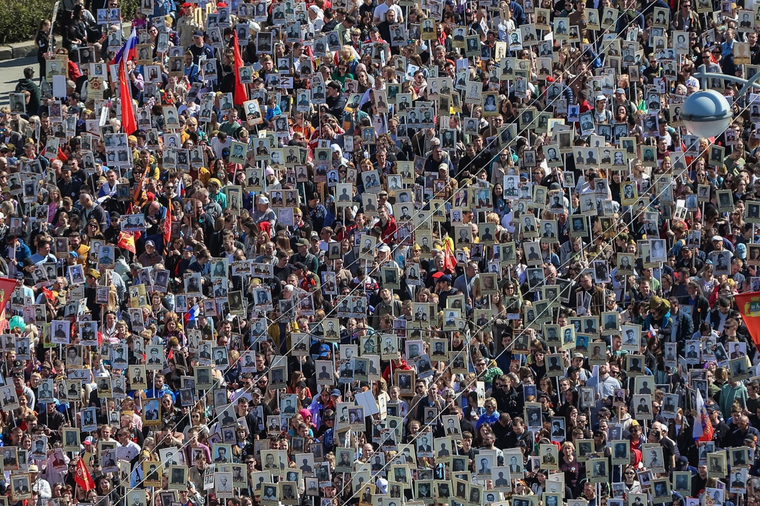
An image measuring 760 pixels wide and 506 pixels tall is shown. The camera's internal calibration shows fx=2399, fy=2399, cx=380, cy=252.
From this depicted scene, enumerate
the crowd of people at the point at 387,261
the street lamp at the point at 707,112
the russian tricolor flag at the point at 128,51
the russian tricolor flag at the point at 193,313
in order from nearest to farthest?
1. the street lamp at the point at 707,112
2. the crowd of people at the point at 387,261
3. the russian tricolor flag at the point at 193,313
4. the russian tricolor flag at the point at 128,51

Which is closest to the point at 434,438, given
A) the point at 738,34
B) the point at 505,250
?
the point at 505,250

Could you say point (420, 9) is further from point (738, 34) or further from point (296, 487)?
point (296, 487)

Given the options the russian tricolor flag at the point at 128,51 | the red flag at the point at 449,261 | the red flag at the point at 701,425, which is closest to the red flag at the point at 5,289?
the red flag at the point at 449,261

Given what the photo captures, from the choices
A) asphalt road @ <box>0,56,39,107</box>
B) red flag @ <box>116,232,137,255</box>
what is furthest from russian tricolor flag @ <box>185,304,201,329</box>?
asphalt road @ <box>0,56,39,107</box>

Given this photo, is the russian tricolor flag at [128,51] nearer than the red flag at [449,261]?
No

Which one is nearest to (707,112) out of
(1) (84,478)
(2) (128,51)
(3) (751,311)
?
(3) (751,311)

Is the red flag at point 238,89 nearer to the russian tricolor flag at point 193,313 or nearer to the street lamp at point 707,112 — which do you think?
the russian tricolor flag at point 193,313

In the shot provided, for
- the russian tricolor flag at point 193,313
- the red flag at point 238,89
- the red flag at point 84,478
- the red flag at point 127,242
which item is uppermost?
the red flag at point 238,89
